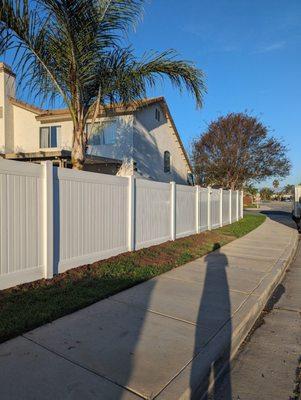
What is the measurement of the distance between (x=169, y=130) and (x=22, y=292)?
1960cm

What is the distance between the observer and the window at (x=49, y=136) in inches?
781

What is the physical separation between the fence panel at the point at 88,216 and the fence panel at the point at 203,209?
633cm

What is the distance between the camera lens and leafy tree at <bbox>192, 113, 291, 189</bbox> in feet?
97.8

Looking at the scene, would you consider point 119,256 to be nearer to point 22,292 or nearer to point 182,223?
point 22,292

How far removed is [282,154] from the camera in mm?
30172

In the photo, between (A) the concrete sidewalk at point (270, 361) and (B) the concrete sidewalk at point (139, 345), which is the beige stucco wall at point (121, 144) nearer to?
(B) the concrete sidewalk at point (139, 345)

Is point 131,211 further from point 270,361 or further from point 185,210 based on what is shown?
point 270,361

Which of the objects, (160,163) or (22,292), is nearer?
(22,292)

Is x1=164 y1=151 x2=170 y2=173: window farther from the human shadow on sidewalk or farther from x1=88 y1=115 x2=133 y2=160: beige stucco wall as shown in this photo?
the human shadow on sidewalk

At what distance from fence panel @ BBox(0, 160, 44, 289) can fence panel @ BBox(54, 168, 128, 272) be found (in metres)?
0.43

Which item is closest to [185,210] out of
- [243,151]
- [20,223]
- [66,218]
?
[66,218]

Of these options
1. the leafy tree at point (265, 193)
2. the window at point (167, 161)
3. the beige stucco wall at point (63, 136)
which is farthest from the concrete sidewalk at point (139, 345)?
the leafy tree at point (265, 193)

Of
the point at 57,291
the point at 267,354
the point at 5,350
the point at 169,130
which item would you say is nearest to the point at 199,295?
the point at 267,354

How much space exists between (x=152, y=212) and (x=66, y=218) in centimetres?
370
